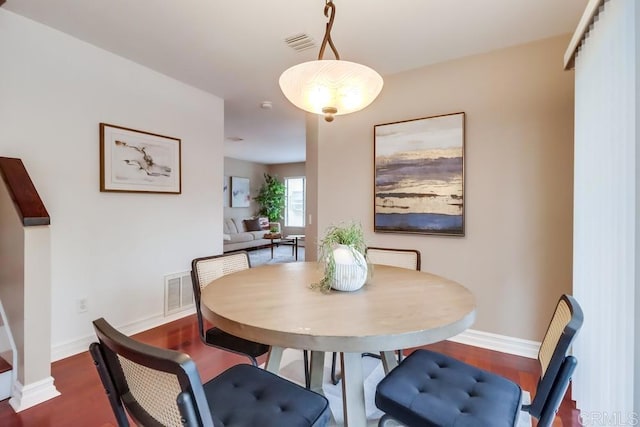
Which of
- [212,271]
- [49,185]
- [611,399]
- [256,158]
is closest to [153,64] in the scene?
[49,185]

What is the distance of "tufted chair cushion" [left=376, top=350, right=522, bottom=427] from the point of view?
3.33 feet

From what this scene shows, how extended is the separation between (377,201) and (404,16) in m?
1.55

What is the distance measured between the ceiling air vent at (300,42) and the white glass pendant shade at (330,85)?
83cm

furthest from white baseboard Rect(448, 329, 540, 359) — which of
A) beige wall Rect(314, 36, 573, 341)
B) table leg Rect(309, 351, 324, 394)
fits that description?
table leg Rect(309, 351, 324, 394)

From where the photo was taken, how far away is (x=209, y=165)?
3607mm

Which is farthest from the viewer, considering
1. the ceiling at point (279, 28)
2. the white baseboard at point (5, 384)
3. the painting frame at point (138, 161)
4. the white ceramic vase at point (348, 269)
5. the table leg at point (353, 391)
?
the painting frame at point (138, 161)

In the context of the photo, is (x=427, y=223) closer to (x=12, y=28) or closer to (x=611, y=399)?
(x=611, y=399)

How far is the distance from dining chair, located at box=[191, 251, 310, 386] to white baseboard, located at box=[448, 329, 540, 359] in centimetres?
153

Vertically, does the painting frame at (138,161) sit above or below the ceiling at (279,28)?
below

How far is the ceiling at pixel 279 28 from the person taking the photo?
1995 mm

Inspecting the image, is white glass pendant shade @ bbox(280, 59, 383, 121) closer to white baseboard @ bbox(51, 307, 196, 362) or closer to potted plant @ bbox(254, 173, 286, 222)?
white baseboard @ bbox(51, 307, 196, 362)

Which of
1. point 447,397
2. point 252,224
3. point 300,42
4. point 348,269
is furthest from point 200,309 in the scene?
point 252,224

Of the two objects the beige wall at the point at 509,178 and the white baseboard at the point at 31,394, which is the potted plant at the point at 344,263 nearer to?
the beige wall at the point at 509,178

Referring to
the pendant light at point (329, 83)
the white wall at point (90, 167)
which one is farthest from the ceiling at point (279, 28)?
the pendant light at point (329, 83)
